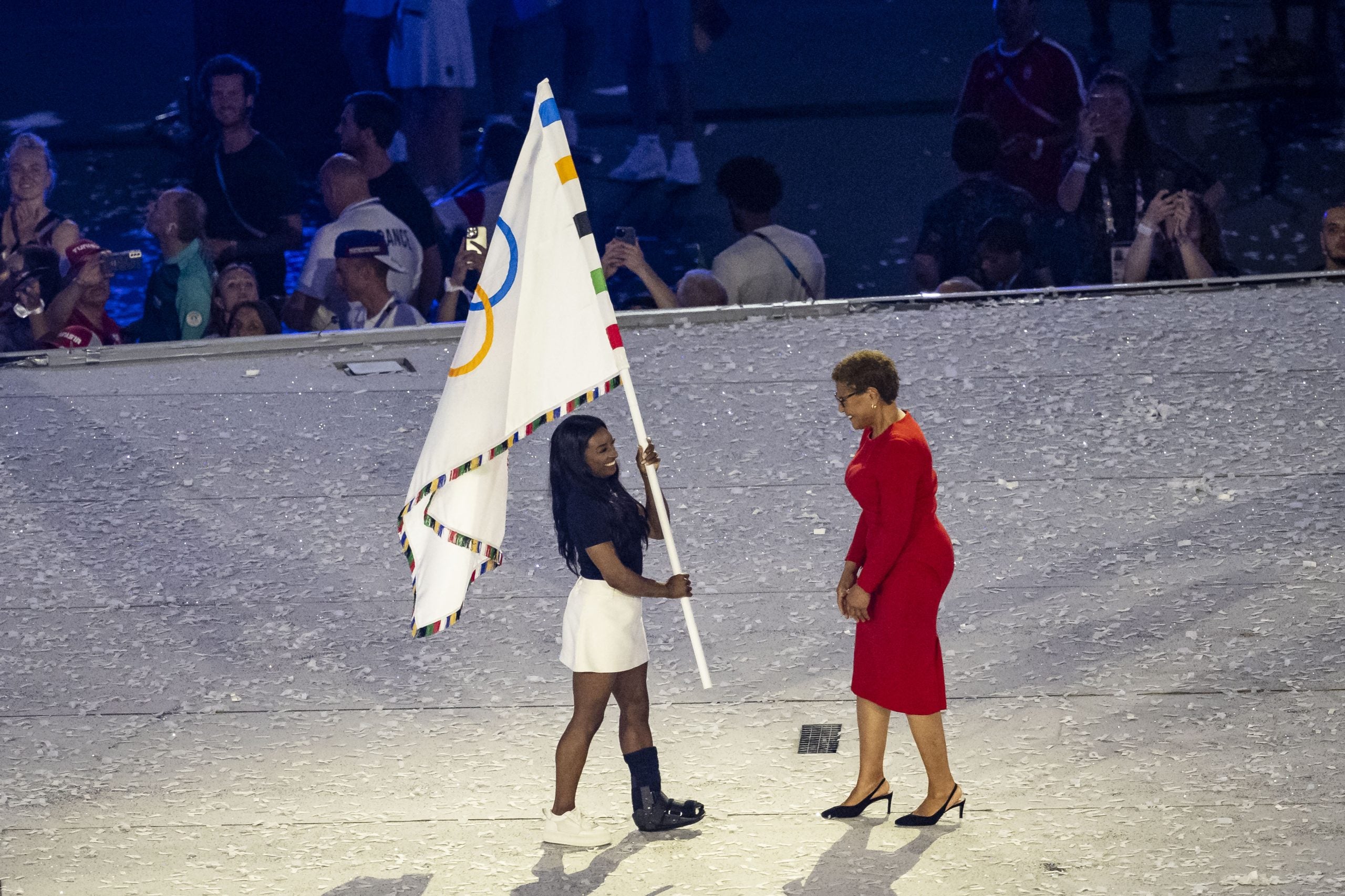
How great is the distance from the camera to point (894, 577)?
490 centimetres

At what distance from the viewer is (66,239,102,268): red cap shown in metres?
9.99

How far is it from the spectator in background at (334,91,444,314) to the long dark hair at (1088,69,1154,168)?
446 centimetres

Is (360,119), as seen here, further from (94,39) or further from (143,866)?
(143,866)

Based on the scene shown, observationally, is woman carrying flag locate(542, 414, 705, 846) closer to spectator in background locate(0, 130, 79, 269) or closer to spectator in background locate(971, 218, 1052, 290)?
spectator in background locate(971, 218, 1052, 290)

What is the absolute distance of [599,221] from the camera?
36.2ft

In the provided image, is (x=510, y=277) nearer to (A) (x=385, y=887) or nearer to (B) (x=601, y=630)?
(B) (x=601, y=630)

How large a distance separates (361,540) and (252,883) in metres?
2.79

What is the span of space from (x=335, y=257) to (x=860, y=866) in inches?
251

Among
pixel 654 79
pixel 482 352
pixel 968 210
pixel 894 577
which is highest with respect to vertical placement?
pixel 654 79

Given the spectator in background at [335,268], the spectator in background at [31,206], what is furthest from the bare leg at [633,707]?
the spectator in background at [31,206]

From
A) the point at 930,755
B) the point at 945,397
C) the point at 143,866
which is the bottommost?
the point at 143,866

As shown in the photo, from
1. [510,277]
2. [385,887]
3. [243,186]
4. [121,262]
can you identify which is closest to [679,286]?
[243,186]

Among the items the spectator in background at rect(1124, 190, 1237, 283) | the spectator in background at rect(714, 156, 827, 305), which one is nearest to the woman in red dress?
the spectator in background at rect(714, 156, 827, 305)

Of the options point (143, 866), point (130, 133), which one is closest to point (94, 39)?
point (130, 133)
